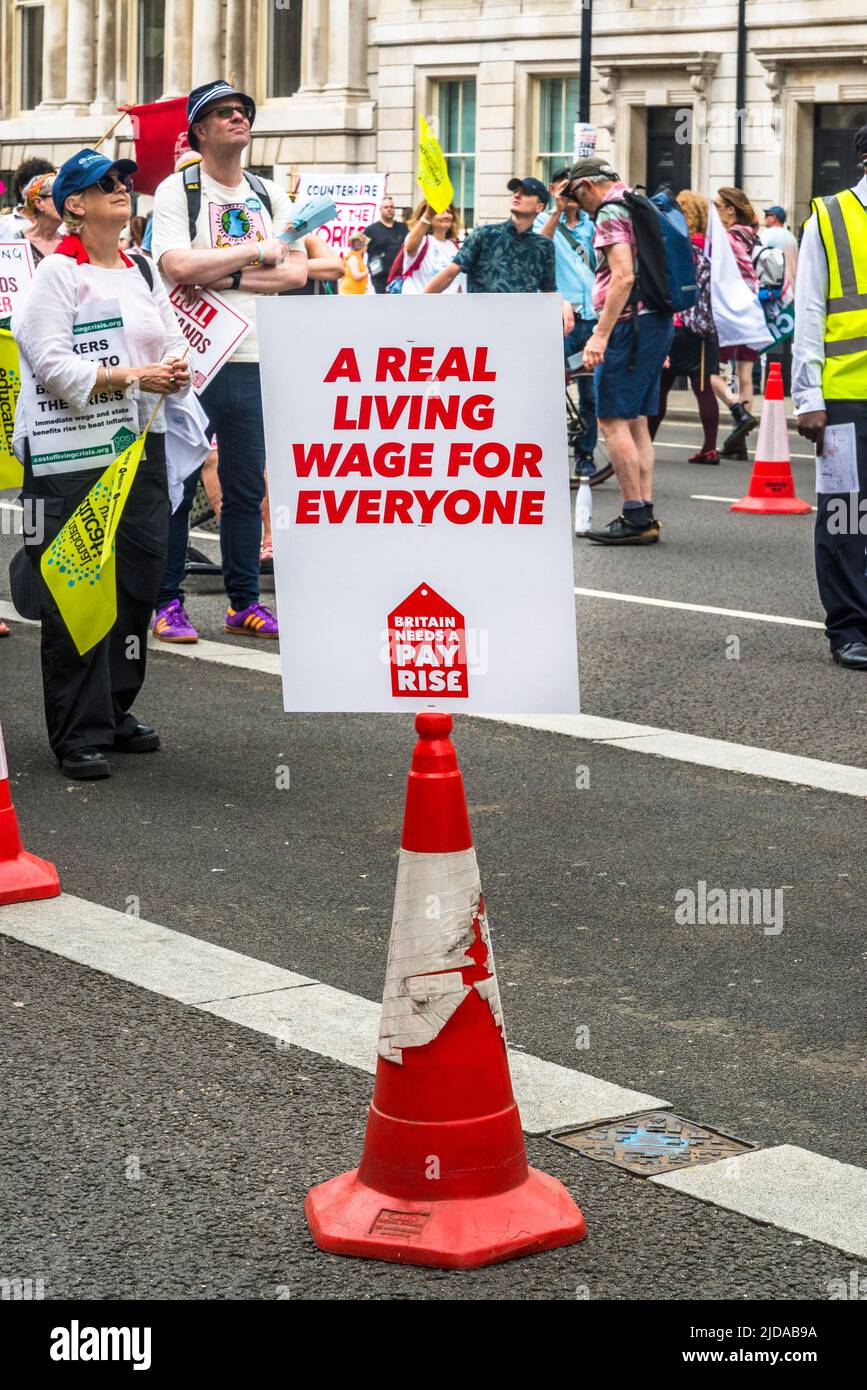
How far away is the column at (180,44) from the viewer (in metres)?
40.4

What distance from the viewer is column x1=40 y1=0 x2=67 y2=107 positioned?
4328cm

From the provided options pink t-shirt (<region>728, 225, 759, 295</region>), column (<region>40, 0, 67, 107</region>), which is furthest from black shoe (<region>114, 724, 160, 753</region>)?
column (<region>40, 0, 67, 107</region>)

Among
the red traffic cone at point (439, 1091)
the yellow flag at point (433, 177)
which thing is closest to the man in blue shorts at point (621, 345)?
the yellow flag at point (433, 177)

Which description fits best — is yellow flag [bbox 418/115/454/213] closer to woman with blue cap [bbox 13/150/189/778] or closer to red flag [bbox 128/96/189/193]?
red flag [bbox 128/96/189/193]

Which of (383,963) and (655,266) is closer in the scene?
(383,963)

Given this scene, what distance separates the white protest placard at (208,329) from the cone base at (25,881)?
346 cm

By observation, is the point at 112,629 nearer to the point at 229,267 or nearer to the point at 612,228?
the point at 229,267

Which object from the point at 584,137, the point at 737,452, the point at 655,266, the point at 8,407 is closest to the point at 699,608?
the point at 655,266

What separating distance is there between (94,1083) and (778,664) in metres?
5.04

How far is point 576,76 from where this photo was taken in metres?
33.6

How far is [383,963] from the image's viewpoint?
5.05 metres

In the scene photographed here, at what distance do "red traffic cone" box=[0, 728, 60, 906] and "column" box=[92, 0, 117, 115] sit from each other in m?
38.8

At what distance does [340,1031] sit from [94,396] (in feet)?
9.78
